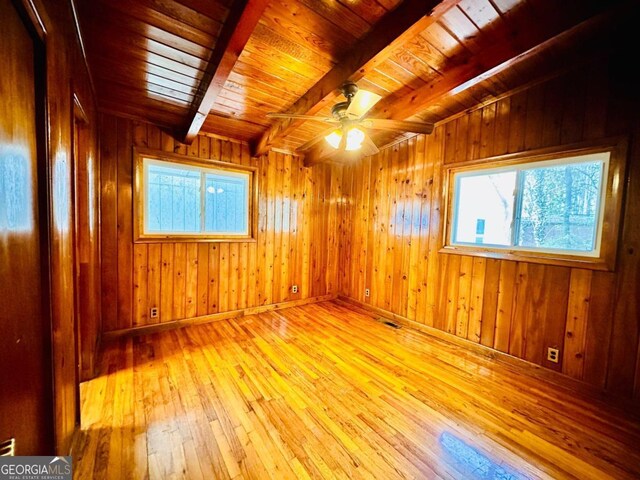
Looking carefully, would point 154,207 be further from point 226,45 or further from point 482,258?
point 482,258

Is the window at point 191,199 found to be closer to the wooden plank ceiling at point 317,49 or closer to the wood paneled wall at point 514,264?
the wooden plank ceiling at point 317,49

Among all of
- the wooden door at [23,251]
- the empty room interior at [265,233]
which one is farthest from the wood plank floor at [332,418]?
the wooden door at [23,251]

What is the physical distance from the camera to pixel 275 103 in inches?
102

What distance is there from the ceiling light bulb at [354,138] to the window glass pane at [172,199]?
2.12 meters

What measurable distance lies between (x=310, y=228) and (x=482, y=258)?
2549 mm

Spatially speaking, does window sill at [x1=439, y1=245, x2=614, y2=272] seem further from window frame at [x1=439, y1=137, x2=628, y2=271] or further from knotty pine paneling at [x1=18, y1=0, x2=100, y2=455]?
knotty pine paneling at [x1=18, y1=0, x2=100, y2=455]

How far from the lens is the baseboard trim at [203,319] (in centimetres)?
283

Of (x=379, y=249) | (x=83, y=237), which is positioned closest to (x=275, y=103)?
(x=83, y=237)

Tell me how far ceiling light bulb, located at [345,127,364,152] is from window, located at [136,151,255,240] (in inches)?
73.8

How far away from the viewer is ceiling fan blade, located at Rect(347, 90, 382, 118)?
1870 mm

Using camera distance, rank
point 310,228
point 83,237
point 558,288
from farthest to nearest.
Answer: point 310,228
point 558,288
point 83,237

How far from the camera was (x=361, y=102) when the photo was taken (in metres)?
1.96

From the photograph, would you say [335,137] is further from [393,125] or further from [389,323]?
[389,323]

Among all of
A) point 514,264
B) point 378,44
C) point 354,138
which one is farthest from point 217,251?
point 514,264
